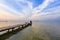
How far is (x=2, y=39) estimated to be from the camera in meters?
9.62

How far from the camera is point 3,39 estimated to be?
9648mm

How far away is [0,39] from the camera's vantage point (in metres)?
9.47

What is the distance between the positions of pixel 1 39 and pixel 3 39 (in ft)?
0.60

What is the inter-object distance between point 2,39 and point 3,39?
0.28ft

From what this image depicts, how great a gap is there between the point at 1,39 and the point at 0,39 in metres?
0.10

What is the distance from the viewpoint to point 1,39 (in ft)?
31.3

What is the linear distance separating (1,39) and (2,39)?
10 cm

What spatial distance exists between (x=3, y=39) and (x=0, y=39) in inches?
11.2

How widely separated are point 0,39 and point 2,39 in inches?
8.0
